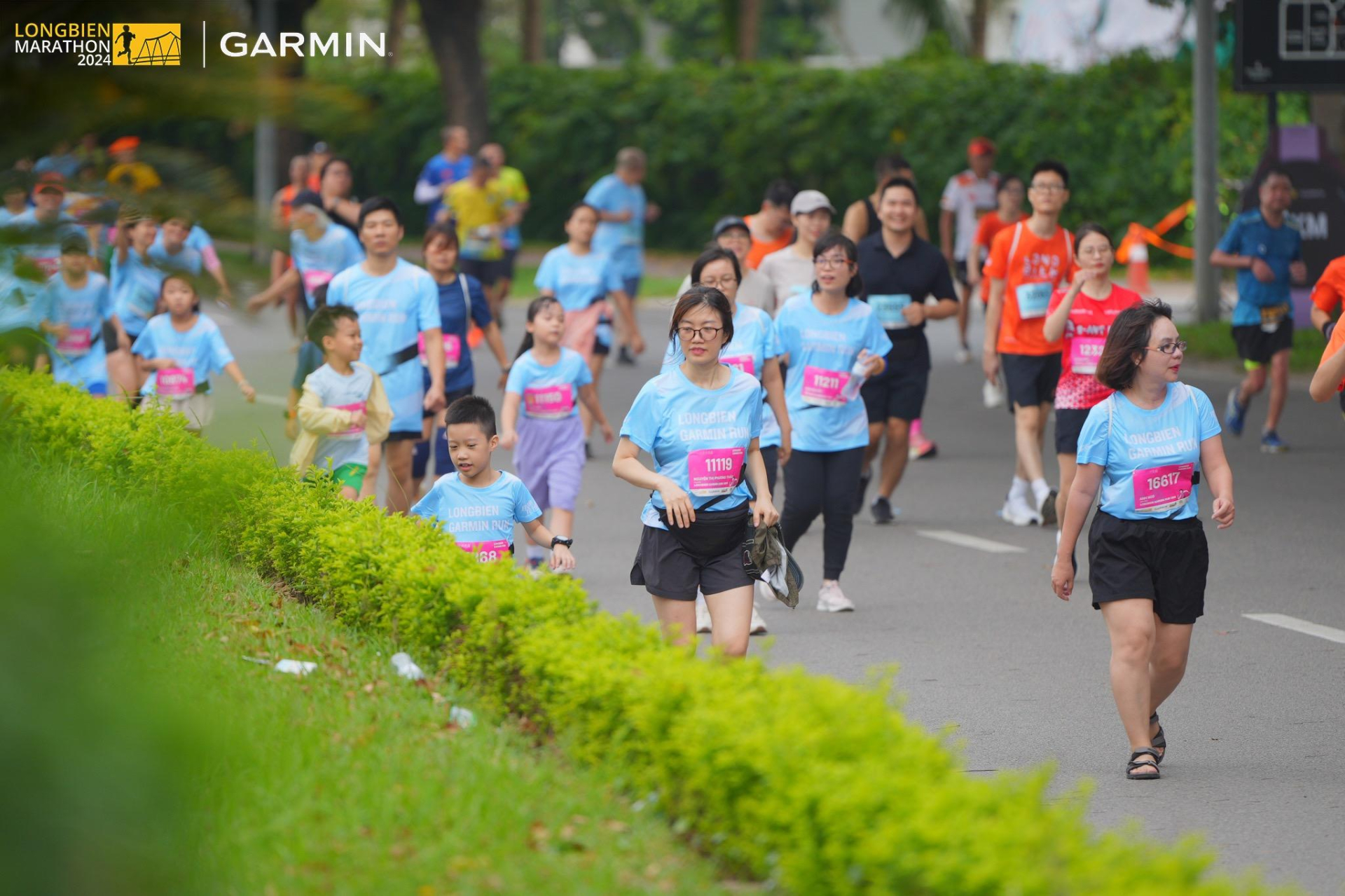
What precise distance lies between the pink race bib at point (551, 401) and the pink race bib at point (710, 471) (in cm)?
314

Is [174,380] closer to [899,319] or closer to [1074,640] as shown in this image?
[899,319]

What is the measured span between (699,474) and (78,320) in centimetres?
212

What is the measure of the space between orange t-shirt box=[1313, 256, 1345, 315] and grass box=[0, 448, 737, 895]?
195 inches

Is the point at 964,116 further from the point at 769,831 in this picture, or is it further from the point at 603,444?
the point at 769,831

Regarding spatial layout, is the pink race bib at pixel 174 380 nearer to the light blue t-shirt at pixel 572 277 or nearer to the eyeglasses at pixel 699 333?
the light blue t-shirt at pixel 572 277

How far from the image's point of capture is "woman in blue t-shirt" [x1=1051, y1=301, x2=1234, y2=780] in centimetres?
608

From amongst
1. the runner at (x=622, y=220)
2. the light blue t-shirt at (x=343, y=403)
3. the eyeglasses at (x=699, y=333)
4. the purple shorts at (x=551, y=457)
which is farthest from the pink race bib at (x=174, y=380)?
the runner at (x=622, y=220)

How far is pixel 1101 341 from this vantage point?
31.1ft

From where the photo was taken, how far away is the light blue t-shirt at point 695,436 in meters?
6.39

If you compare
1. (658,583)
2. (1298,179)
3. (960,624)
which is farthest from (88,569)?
(1298,179)

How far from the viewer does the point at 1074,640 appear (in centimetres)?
814

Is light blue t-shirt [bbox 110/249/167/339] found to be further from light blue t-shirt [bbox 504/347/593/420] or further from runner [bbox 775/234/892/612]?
light blue t-shirt [bbox 504/347/593/420]

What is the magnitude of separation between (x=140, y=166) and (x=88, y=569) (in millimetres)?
713

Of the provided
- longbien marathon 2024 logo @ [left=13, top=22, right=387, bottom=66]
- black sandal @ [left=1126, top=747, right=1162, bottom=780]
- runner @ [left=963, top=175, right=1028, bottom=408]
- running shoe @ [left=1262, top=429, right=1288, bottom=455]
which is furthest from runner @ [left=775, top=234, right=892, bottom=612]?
longbien marathon 2024 logo @ [left=13, top=22, right=387, bottom=66]
